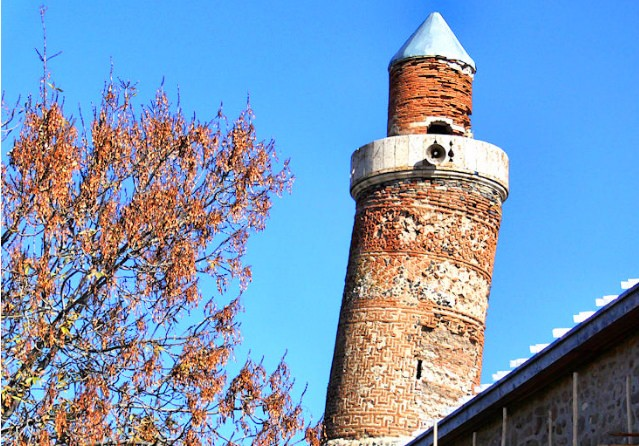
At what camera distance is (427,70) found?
902 inches

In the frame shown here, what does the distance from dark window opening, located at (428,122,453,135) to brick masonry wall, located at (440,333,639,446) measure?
34.7 ft

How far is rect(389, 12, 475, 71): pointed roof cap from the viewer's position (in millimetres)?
23078

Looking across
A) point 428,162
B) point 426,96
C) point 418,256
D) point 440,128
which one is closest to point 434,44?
point 426,96

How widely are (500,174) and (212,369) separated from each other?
11021mm

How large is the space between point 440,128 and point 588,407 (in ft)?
39.0

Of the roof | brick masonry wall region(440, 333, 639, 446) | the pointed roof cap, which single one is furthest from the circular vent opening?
brick masonry wall region(440, 333, 639, 446)

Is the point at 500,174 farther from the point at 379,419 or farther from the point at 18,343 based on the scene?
the point at 18,343

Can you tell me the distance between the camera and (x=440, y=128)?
22859 millimetres

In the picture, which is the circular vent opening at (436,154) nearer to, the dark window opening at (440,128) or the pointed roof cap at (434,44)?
the dark window opening at (440,128)

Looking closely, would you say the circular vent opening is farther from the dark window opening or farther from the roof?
the roof

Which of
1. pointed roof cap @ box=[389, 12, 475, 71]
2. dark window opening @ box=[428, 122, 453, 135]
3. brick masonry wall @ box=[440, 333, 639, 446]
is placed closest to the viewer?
brick masonry wall @ box=[440, 333, 639, 446]

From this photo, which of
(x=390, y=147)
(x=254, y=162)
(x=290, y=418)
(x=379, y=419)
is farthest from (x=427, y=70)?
(x=290, y=418)

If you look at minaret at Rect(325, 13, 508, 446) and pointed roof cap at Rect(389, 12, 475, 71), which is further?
pointed roof cap at Rect(389, 12, 475, 71)

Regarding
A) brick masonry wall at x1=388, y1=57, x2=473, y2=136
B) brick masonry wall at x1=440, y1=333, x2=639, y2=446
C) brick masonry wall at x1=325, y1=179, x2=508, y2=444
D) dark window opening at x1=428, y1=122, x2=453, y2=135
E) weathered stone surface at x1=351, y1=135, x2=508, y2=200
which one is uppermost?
brick masonry wall at x1=388, y1=57, x2=473, y2=136
